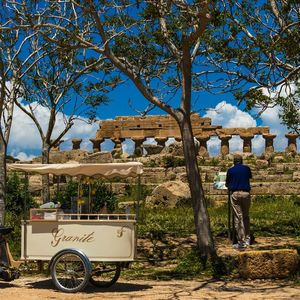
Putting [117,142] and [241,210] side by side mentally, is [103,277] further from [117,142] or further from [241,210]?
[117,142]

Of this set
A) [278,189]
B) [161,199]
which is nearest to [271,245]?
[161,199]

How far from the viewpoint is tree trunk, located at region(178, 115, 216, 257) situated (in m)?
13.2

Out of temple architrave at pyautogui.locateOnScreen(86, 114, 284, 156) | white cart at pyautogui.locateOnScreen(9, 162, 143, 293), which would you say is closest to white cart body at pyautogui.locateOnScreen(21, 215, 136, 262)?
white cart at pyautogui.locateOnScreen(9, 162, 143, 293)

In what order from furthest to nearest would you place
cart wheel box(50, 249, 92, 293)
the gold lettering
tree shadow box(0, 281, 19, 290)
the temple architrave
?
the temple architrave → tree shadow box(0, 281, 19, 290) → the gold lettering → cart wheel box(50, 249, 92, 293)

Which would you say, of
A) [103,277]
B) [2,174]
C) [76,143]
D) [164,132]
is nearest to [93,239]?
[103,277]

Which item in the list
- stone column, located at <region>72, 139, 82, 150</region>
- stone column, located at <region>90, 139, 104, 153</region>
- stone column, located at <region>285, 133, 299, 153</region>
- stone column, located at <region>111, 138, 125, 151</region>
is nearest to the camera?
stone column, located at <region>285, 133, 299, 153</region>

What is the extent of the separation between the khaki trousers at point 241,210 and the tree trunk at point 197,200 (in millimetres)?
742

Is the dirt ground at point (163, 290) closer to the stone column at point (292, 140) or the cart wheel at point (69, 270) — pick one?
the cart wheel at point (69, 270)

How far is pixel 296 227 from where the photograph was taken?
17203 millimetres

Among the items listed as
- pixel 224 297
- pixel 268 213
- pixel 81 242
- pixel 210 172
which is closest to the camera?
pixel 224 297

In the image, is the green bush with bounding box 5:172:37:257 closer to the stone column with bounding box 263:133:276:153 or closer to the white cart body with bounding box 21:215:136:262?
the white cart body with bounding box 21:215:136:262

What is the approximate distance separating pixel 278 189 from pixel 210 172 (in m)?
6.42

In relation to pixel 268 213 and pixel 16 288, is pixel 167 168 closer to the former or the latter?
pixel 268 213

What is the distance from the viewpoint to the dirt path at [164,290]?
10.1 metres
